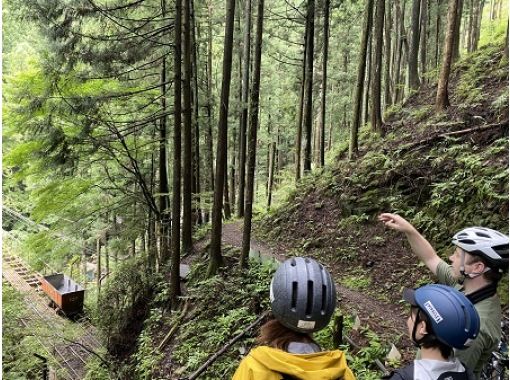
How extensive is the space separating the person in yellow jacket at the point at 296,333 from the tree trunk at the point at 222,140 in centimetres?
747

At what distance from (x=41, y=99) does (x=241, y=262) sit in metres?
6.60

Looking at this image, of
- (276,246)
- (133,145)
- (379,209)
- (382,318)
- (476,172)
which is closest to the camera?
(382,318)

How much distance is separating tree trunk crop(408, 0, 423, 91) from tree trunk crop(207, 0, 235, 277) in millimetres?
11210

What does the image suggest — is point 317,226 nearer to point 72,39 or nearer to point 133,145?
point 133,145

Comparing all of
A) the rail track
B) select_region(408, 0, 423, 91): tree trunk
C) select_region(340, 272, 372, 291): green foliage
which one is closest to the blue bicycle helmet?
select_region(340, 272, 372, 291): green foliage

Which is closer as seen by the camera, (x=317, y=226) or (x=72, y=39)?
(x=72, y=39)

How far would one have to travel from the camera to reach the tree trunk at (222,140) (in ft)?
30.1

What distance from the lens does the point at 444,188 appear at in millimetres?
9016

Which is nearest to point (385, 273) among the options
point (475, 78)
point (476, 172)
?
point (476, 172)

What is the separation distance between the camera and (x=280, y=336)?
2.24 metres

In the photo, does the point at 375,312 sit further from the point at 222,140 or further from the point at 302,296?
the point at 302,296

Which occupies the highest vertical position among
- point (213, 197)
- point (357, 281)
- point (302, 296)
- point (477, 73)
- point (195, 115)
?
point (477, 73)

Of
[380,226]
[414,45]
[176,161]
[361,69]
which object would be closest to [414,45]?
[414,45]

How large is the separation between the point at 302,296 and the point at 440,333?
0.91 meters
